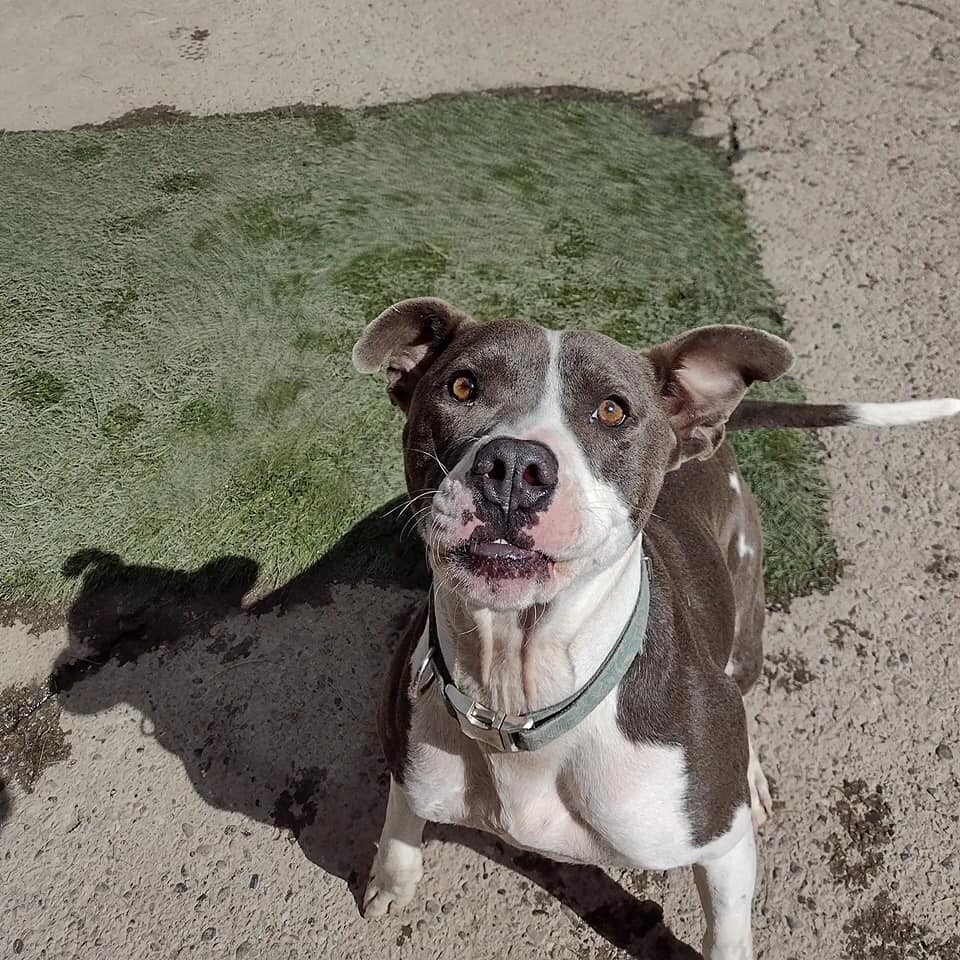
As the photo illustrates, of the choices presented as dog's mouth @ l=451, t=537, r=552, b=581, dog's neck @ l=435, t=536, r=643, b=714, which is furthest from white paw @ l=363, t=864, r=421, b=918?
dog's mouth @ l=451, t=537, r=552, b=581

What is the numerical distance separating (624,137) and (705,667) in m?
4.83

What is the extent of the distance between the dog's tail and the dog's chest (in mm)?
1419

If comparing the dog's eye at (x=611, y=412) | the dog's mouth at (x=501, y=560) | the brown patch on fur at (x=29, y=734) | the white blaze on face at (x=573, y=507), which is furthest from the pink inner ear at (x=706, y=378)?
the brown patch on fur at (x=29, y=734)

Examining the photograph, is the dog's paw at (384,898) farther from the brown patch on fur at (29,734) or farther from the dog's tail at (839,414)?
the dog's tail at (839,414)

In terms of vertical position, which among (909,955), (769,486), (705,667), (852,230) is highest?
(705,667)

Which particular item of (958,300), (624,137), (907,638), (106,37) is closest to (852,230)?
(958,300)

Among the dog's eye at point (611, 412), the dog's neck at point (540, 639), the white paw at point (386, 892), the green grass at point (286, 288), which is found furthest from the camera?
the green grass at point (286, 288)

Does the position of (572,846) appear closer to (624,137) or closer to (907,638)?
(907,638)

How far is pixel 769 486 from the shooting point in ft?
14.3

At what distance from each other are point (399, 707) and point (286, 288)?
362 centimetres

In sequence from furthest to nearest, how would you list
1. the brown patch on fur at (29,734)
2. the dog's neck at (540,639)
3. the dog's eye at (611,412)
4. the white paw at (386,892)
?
1. the brown patch on fur at (29,734)
2. the white paw at (386,892)
3. the dog's eye at (611,412)
4. the dog's neck at (540,639)

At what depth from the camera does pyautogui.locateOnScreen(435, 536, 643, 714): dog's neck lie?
215 centimetres

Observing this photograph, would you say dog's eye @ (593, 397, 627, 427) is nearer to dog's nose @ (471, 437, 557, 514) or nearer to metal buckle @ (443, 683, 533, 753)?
dog's nose @ (471, 437, 557, 514)

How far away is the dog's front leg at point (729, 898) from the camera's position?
100 inches
